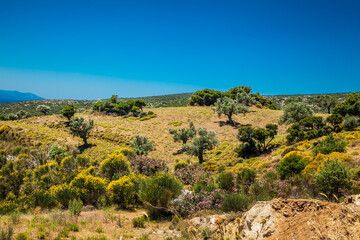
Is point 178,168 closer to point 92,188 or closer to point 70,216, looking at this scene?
point 92,188

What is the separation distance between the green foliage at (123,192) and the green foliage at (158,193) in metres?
1.33

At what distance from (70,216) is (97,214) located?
1355mm

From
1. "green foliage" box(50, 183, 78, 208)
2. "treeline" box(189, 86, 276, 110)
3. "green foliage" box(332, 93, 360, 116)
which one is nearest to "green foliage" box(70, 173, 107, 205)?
"green foliage" box(50, 183, 78, 208)

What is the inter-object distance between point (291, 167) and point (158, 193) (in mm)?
10483

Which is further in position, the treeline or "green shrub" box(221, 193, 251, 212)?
the treeline

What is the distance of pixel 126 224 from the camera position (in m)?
8.55

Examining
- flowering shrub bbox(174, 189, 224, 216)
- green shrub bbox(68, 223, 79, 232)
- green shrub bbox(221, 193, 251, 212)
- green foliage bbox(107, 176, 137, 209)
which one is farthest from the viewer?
green foliage bbox(107, 176, 137, 209)

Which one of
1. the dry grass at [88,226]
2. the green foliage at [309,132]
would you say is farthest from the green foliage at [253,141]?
the dry grass at [88,226]

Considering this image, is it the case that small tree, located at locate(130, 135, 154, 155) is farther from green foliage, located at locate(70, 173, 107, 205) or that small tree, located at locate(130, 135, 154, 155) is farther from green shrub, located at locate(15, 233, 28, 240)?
green shrub, located at locate(15, 233, 28, 240)

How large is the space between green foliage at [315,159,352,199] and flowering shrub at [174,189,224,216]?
514 cm

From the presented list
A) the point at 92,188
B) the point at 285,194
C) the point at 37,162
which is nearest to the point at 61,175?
the point at 92,188

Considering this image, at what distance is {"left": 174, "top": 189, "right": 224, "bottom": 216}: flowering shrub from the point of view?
963 cm

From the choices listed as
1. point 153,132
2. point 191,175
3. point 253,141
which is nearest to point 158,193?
point 191,175

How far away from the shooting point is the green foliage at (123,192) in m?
11.1
